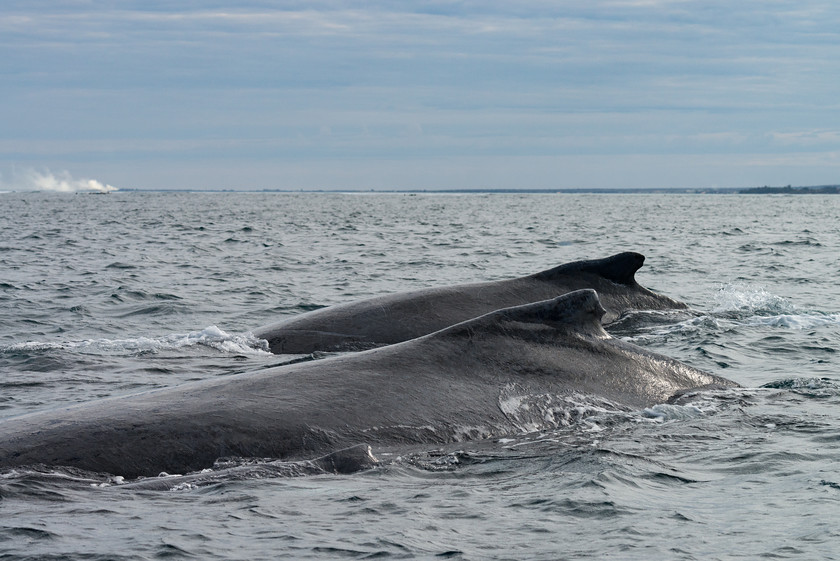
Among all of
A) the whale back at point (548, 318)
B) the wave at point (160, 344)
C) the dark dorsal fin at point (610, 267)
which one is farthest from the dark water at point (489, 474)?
the whale back at point (548, 318)

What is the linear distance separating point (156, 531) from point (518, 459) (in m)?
2.73

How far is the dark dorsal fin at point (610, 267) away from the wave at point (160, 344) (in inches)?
153

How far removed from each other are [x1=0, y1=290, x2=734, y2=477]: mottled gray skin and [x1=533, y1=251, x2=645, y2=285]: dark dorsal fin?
158 inches

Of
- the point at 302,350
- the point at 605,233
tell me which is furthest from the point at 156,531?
the point at 605,233

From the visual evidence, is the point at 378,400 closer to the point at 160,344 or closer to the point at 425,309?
the point at 425,309

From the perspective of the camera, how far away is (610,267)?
14031 millimetres

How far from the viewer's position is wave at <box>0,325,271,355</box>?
41.7 ft

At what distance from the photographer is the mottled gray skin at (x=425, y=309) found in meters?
12.3

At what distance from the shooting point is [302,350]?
12156 mm

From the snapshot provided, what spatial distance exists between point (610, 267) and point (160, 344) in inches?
242

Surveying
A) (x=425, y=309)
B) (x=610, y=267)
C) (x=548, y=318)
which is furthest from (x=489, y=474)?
(x=610, y=267)

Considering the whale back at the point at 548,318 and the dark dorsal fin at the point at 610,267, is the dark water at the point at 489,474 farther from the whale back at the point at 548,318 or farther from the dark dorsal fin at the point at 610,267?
the whale back at the point at 548,318

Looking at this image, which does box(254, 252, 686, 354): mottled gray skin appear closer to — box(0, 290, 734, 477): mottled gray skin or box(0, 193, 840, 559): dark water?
box(0, 193, 840, 559): dark water

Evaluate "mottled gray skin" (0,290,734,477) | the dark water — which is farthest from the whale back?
the dark water
